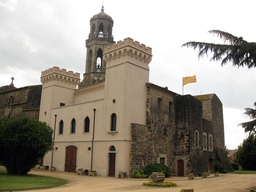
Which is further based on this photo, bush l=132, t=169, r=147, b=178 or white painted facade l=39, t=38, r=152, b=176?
white painted facade l=39, t=38, r=152, b=176

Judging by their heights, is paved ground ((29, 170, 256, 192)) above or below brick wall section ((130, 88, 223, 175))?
below

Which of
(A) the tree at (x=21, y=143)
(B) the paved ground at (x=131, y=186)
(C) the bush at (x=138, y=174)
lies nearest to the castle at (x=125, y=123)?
(C) the bush at (x=138, y=174)

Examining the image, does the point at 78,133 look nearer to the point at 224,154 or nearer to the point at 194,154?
the point at 194,154

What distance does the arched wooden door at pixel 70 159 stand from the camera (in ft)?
93.2

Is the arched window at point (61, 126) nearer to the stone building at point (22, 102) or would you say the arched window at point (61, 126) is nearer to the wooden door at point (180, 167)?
the stone building at point (22, 102)

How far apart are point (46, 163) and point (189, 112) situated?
16.7m

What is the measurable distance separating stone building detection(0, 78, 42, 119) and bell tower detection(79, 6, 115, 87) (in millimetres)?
7667

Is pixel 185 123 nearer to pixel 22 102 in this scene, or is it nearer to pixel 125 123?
pixel 125 123

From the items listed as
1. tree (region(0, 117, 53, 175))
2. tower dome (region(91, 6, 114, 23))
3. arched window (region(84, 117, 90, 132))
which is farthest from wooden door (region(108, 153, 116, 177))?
tower dome (region(91, 6, 114, 23))

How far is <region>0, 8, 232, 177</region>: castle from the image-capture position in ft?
82.1

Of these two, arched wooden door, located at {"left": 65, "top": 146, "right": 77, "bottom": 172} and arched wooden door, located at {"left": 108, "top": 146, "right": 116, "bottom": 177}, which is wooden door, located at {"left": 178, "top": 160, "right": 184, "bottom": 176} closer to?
arched wooden door, located at {"left": 108, "top": 146, "right": 116, "bottom": 177}

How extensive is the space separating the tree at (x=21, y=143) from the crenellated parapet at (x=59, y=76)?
11.7 metres

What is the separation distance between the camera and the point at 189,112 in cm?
2909

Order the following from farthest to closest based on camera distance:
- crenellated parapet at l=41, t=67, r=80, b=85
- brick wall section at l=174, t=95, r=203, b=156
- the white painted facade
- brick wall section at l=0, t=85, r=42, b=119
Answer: brick wall section at l=0, t=85, r=42, b=119 < crenellated parapet at l=41, t=67, r=80, b=85 < brick wall section at l=174, t=95, r=203, b=156 < the white painted facade
